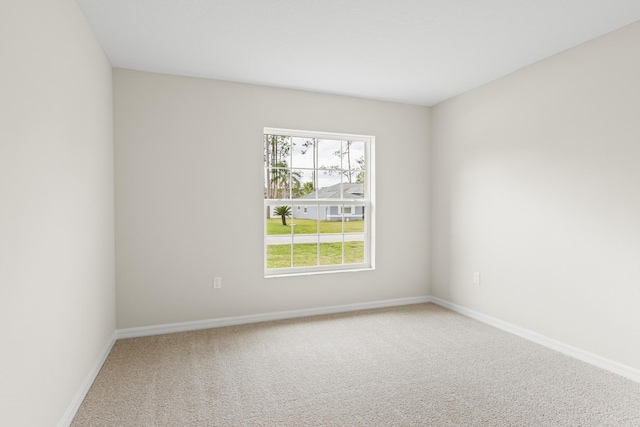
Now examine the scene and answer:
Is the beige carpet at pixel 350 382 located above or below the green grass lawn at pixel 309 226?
below

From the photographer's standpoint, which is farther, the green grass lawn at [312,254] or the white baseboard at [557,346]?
the green grass lawn at [312,254]

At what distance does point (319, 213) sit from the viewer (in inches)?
163

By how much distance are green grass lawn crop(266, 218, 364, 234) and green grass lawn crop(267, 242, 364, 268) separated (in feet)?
0.52

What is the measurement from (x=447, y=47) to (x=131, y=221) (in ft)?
10.5

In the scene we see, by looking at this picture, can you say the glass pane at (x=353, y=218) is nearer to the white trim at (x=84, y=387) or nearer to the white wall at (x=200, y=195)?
the white wall at (x=200, y=195)

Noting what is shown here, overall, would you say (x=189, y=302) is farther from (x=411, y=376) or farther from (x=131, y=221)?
(x=411, y=376)

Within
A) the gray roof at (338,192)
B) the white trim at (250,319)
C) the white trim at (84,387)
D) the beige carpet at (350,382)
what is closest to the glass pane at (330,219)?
the gray roof at (338,192)

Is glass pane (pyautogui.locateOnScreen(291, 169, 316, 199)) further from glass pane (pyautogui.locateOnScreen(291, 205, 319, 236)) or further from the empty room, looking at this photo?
glass pane (pyautogui.locateOnScreen(291, 205, 319, 236))

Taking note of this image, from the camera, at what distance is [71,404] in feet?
6.72

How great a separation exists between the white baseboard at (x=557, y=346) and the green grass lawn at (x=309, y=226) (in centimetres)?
149

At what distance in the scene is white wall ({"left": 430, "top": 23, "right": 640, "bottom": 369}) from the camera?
254 cm

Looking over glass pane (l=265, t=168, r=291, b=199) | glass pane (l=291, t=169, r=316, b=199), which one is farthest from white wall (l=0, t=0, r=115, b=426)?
glass pane (l=291, t=169, r=316, b=199)

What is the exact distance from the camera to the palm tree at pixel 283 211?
3.94 metres

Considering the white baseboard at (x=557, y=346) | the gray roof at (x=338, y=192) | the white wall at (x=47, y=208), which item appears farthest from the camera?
the gray roof at (x=338, y=192)
